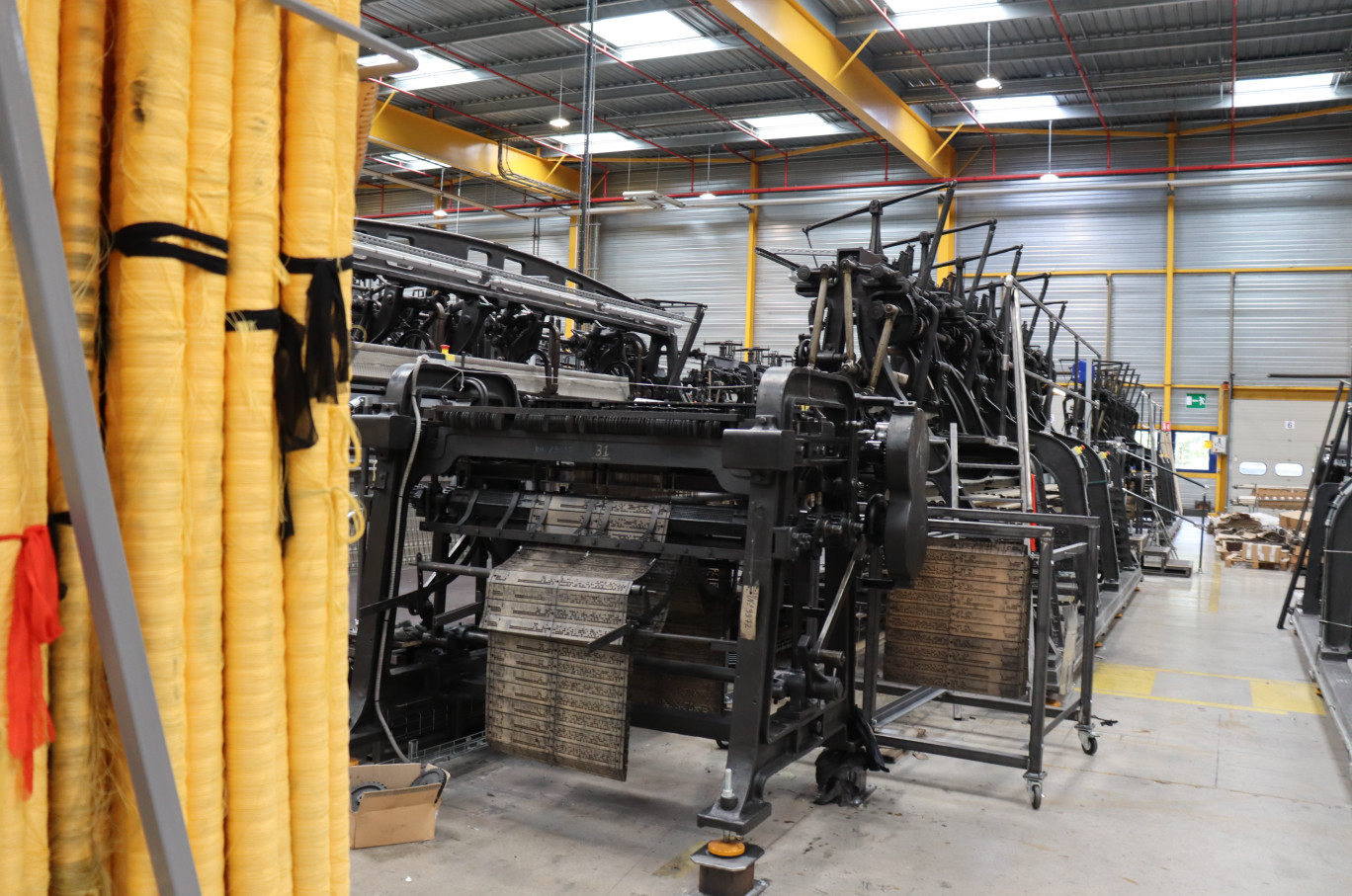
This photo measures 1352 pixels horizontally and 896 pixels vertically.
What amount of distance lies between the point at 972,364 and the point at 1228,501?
1174 cm

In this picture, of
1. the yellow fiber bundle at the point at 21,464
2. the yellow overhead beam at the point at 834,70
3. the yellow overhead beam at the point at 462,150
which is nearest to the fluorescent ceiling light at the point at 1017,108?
the yellow overhead beam at the point at 834,70

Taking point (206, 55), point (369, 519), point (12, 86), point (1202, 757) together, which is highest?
point (206, 55)

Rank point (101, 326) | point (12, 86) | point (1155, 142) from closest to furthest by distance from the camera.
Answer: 1. point (12, 86)
2. point (101, 326)
3. point (1155, 142)

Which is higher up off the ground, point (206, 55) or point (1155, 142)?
point (1155, 142)

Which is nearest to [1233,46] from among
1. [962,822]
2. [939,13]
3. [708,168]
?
[939,13]

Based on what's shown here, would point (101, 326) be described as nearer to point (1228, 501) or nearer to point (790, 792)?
point (790, 792)

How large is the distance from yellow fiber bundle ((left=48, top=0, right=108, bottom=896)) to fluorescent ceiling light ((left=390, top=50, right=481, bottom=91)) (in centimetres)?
1318

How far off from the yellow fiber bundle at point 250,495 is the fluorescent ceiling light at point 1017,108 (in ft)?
48.6

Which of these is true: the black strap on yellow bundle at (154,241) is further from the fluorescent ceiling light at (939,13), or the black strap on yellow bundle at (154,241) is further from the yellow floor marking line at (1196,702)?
the fluorescent ceiling light at (939,13)

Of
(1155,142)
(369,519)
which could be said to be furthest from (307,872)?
(1155,142)

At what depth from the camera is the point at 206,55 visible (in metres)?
1.24

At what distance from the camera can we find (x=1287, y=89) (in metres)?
13.9

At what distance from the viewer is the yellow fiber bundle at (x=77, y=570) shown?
3.76ft

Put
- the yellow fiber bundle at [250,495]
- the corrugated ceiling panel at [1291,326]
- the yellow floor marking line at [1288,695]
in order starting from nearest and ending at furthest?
the yellow fiber bundle at [250,495] < the yellow floor marking line at [1288,695] < the corrugated ceiling panel at [1291,326]
